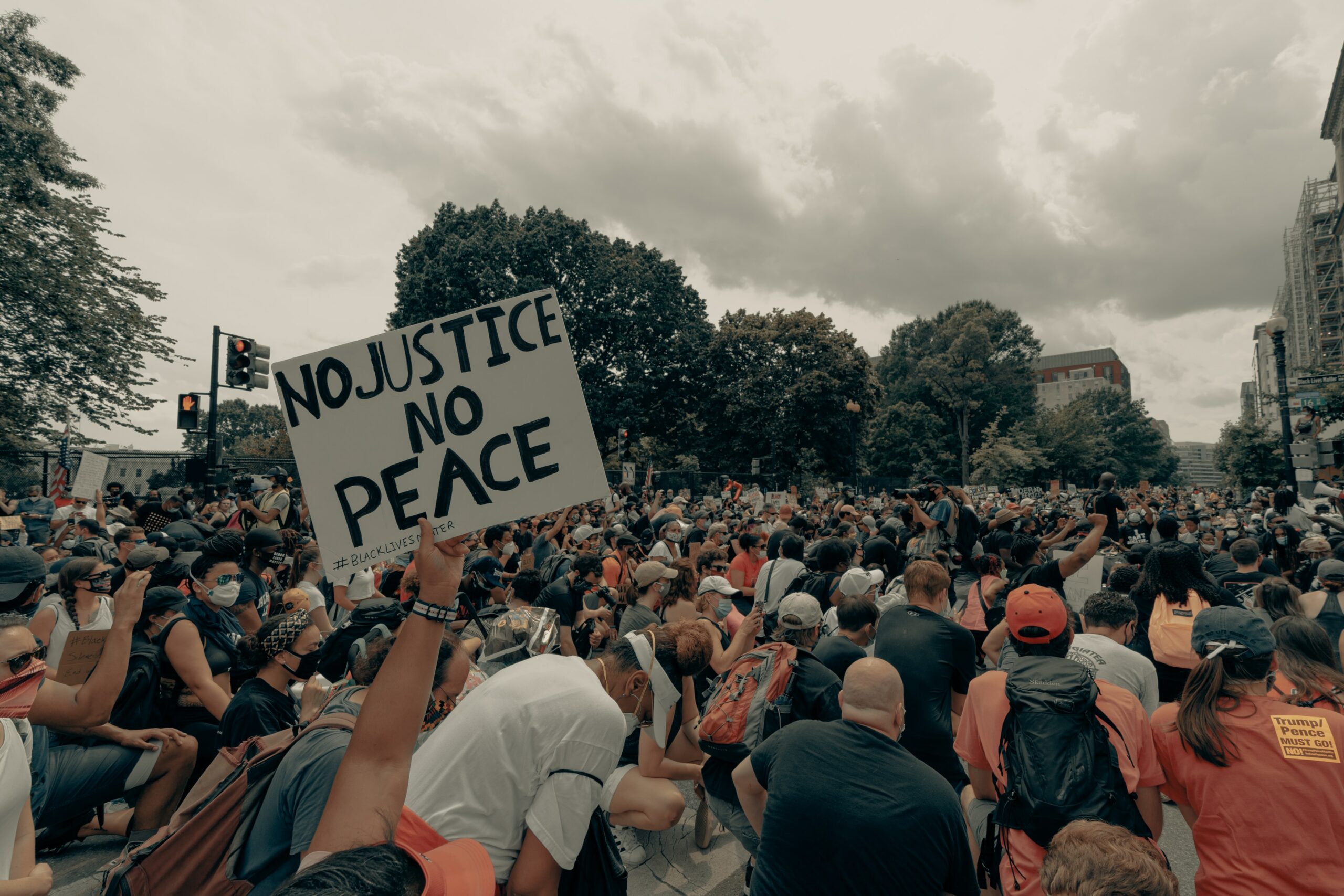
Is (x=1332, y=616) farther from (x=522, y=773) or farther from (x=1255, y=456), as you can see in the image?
(x=1255, y=456)

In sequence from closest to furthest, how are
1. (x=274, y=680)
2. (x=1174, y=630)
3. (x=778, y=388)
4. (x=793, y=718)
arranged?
(x=793, y=718)
(x=274, y=680)
(x=1174, y=630)
(x=778, y=388)

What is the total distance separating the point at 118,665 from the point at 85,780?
2.49 feet

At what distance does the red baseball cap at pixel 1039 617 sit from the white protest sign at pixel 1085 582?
3802mm

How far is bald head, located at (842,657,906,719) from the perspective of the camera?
2.31 metres

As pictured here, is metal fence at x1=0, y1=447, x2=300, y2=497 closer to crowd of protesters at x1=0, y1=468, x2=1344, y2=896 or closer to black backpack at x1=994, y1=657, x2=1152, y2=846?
crowd of protesters at x1=0, y1=468, x2=1344, y2=896

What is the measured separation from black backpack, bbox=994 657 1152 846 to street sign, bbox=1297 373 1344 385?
24326 mm

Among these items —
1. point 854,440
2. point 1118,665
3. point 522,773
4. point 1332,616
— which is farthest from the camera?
point 854,440

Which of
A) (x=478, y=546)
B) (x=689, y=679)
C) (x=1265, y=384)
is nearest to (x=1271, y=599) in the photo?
(x=689, y=679)

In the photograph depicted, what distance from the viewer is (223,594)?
4.39 metres

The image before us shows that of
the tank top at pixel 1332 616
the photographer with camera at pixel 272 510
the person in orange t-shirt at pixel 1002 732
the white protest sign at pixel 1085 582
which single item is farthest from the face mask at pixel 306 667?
the tank top at pixel 1332 616

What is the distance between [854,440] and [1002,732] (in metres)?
25.7

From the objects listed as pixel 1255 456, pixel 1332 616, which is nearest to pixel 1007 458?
pixel 1255 456

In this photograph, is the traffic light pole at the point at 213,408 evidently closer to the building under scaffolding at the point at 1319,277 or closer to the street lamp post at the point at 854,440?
the street lamp post at the point at 854,440

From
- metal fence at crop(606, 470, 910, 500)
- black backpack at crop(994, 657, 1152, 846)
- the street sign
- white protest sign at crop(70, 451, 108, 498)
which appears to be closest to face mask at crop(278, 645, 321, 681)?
black backpack at crop(994, 657, 1152, 846)
